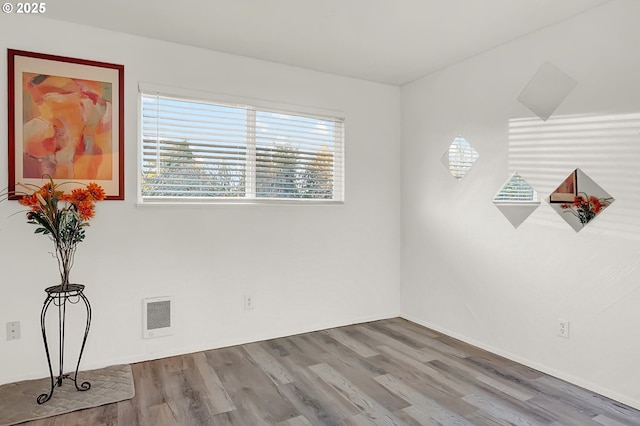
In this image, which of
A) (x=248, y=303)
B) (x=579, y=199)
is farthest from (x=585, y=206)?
(x=248, y=303)

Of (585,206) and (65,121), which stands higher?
(65,121)

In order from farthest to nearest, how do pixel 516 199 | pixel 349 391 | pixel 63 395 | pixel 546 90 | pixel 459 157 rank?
1. pixel 459 157
2. pixel 516 199
3. pixel 546 90
4. pixel 349 391
5. pixel 63 395

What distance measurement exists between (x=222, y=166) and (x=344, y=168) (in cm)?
123

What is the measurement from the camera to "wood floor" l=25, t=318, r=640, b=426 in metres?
2.25

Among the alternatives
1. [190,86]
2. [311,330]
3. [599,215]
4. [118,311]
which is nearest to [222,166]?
[190,86]

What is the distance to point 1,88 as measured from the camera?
8.53ft

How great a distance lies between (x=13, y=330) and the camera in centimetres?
265

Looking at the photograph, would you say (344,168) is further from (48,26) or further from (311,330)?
(48,26)

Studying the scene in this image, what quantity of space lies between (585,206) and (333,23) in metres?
2.14

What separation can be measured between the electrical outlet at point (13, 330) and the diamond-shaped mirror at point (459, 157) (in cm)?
362

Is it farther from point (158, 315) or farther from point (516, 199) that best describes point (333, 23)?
point (158, 315)

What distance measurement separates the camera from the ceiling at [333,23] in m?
2.54

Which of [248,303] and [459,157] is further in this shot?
[459,157]

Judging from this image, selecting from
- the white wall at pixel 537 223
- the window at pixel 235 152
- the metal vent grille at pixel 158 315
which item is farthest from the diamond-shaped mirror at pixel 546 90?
the metal vent grille at pixel 158 315
